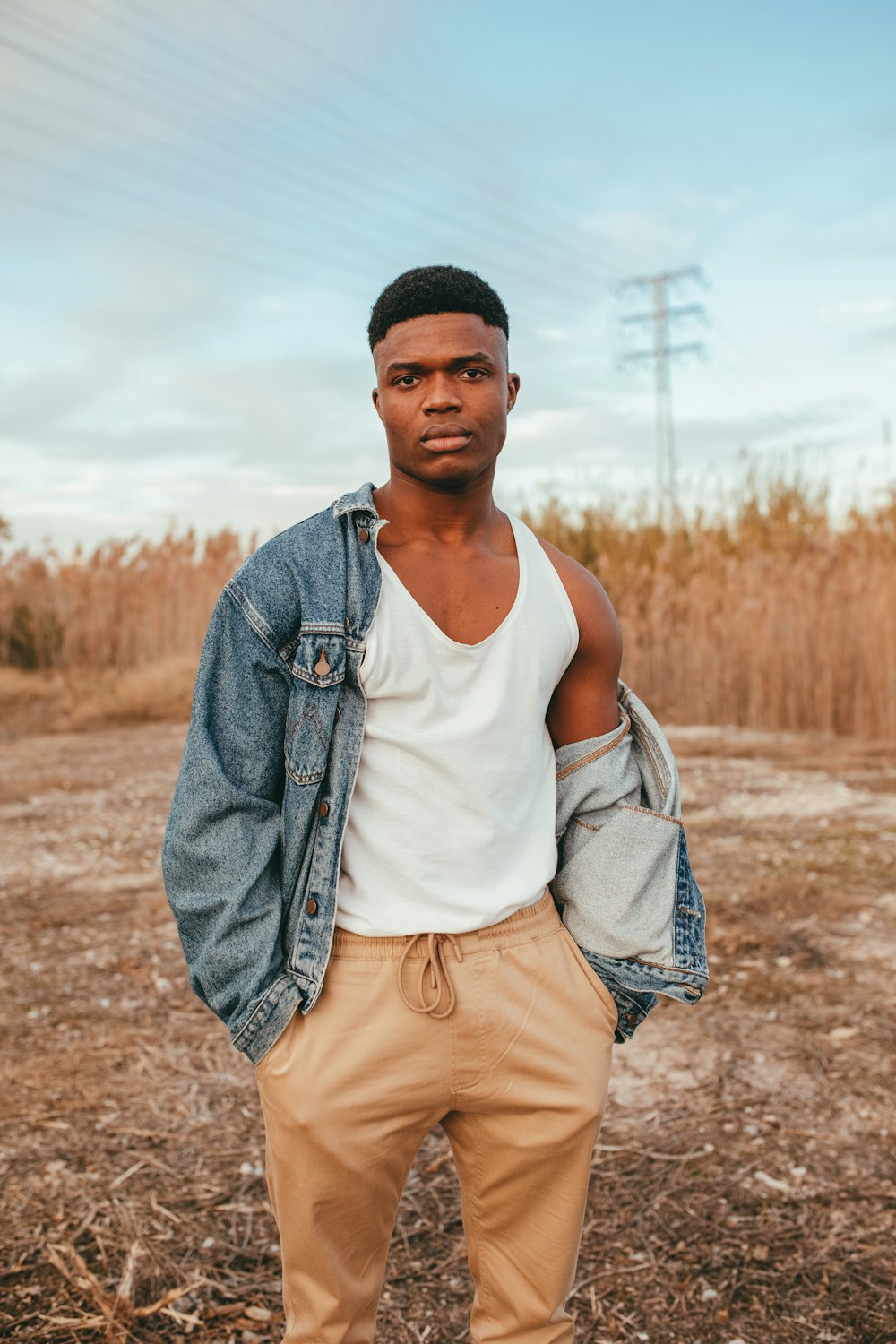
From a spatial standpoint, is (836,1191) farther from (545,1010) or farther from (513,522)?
(513,522)

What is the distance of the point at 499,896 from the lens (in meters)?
1.58

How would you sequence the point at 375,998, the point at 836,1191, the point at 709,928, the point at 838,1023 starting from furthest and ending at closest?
1. the point at 709,928
2. the point at 838,1023
3. the point at 836,1191
4. the point at 375,998

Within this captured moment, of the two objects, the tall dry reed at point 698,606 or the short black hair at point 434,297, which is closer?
the short black hair at point 434,297

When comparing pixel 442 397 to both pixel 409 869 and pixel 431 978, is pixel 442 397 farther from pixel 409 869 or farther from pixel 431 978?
pixel 431 978

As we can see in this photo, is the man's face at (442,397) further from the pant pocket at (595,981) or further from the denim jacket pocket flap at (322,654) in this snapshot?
the pant pocket at (595,981)

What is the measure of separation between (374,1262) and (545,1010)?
1.51ft

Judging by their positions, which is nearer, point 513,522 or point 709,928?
point 513,522

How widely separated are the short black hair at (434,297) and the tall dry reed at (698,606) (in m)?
6.74

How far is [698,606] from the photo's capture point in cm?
888

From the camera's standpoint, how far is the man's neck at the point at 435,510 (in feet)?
5.45

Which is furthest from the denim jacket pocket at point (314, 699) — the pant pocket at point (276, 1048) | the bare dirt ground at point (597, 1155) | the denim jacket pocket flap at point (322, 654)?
the bare dirt ground at point (597, 1155)

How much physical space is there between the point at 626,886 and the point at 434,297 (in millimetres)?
961

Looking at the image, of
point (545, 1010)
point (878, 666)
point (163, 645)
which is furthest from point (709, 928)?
point (163, 645)

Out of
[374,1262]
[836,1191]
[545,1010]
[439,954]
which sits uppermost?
[439,954]
